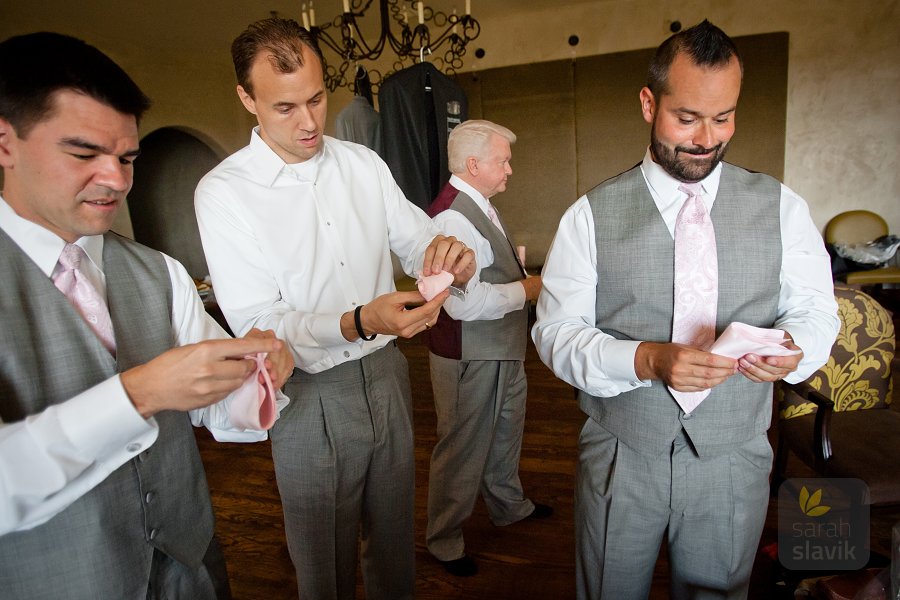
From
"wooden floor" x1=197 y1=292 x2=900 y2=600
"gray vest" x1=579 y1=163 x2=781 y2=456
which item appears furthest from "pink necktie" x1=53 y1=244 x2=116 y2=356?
"wooden floor" x1=197 y1=292 x2=900 y2=600

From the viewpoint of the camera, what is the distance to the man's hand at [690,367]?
1133 mm

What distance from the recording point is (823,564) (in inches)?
75.7

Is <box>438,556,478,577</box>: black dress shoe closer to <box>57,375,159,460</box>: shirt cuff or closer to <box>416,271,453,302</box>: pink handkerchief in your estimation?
<box>416,271,453,302</box>: pink handkerchief

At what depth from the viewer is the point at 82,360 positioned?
1.01 metres

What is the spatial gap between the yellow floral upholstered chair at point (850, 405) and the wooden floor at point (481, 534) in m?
0.53

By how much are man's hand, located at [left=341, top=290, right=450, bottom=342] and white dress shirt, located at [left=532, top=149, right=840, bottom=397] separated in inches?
13.1

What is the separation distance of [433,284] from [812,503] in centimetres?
196

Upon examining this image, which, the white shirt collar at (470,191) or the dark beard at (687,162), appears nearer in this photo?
the dark beard at (687,162)

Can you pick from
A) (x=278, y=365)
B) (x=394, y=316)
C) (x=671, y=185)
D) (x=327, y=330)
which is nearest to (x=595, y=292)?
(x=671, y=185)

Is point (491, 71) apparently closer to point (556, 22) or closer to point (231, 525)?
point (556, 22)

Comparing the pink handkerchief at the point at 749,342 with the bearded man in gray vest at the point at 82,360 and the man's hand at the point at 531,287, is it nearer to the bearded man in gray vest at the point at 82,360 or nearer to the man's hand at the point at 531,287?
the bearded man in gray vest at the point at 82,360

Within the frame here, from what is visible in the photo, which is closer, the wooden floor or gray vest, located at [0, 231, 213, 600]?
gray vest, located at [0, 231, 213, 600]

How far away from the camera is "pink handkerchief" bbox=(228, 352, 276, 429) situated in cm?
108

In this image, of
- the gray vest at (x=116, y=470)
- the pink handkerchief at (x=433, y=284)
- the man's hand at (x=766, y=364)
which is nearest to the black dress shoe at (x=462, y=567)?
the gray vest at (x=116, y=470)
